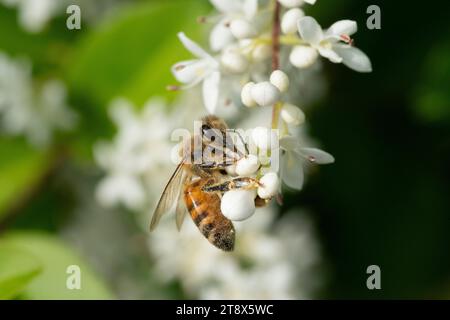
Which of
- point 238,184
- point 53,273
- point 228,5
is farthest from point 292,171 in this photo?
point 53,273

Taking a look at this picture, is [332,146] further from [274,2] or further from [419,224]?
[274,2]

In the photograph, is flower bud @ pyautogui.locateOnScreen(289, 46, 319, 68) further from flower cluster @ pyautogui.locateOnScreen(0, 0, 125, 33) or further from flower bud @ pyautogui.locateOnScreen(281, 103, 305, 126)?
flower cluster @ pyautogui.locateOnScreen(0, 0, 125, 33)

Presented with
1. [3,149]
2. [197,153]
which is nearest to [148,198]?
[3,149]

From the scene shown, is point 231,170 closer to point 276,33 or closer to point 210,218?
point 210,218

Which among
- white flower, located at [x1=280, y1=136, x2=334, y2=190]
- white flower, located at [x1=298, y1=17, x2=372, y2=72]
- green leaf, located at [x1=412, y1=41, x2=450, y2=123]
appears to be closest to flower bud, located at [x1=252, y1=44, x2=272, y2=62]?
white flower, located at [x1=298, y1=17, x2=372, y2=72]

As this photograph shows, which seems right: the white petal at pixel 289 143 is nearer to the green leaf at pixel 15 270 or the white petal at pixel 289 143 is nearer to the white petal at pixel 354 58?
the white petal at pixel 354 58

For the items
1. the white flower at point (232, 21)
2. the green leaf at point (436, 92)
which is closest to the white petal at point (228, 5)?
the white flower at point (232, 21)
